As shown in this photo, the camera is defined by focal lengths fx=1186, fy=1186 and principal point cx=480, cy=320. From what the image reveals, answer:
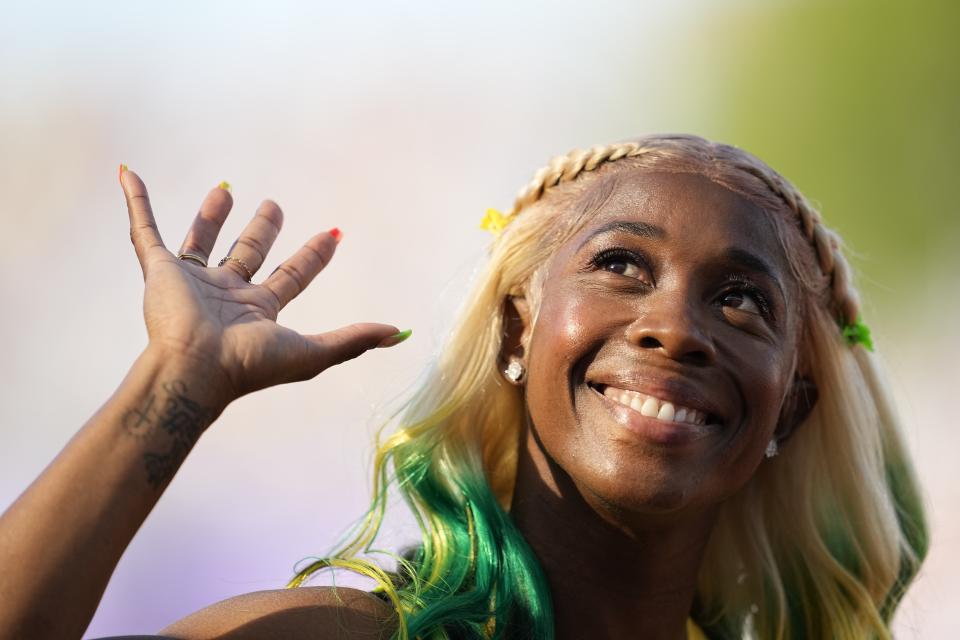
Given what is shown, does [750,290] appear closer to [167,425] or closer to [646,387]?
[646,387]

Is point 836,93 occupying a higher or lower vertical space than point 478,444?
higher

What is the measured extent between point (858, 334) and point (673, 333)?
104 centimetres

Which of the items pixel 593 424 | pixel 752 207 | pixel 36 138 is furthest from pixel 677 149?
pixel 36 138

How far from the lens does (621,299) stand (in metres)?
3.02

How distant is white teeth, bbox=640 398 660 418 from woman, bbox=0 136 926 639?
0.04 ft

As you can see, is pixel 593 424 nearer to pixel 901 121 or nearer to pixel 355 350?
pixel 355 350

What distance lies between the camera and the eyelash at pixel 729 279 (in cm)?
309

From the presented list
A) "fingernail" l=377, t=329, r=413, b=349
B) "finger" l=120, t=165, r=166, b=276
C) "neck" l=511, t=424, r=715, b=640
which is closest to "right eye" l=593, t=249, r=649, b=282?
"neck" l=511, t=424, r=715, b=640

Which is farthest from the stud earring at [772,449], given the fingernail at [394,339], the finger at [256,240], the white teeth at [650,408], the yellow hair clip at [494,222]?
the finger at [256,240]

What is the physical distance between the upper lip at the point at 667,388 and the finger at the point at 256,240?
2.95 feet

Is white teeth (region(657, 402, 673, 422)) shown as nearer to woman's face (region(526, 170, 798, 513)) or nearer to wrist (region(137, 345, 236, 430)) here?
woman's face (region(526, 170, 798, 513))

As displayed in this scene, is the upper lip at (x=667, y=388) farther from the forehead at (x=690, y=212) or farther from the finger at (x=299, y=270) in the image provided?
the finger at (x=299, y=270)

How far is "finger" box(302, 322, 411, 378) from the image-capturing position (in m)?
2.58

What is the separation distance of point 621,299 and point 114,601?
2.76m
